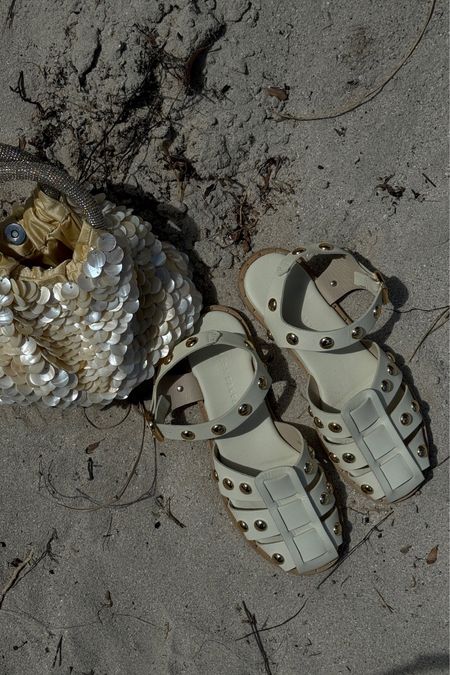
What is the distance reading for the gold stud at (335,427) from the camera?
144 cm

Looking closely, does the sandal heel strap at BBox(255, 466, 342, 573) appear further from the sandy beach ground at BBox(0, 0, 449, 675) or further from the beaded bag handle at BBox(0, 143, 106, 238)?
the beaded bag handle at BBox(0, 143, 106, 238)

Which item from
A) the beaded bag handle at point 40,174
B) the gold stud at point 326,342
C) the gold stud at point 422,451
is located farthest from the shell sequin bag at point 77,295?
the gold stud at point 422,451

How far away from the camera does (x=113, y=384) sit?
1.39m

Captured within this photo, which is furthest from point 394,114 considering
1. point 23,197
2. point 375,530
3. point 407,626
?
point 407,626

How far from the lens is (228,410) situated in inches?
55.7

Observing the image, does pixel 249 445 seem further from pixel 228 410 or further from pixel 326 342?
pixel 326 342

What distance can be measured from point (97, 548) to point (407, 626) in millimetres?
872

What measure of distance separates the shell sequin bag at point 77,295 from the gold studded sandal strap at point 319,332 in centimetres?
22

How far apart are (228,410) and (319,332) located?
294 millimetres

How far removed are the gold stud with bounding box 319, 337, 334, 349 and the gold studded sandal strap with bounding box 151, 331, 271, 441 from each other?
0.52 ft

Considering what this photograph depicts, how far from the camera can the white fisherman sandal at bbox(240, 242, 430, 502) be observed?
142 cm

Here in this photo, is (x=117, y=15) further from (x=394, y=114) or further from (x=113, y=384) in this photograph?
(x=113, y=384)

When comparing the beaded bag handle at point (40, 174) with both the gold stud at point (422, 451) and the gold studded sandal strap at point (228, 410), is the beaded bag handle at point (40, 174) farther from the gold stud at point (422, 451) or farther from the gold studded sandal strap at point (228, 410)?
the gold stud at point (422, 451)

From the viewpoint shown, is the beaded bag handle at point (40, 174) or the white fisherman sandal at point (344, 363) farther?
the white fisherman sandal at point (344, 363)
